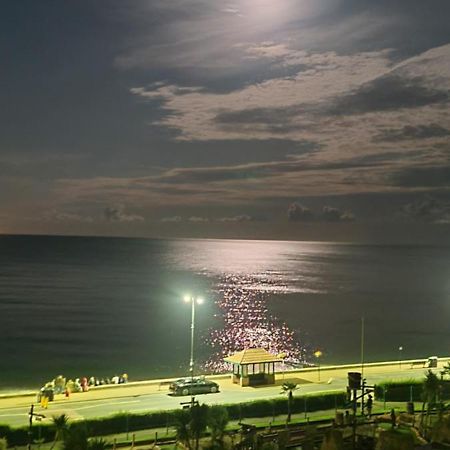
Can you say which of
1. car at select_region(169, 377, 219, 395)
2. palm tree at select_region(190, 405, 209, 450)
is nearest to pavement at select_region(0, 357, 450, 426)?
car at select_region(169, 377, 219, 395)

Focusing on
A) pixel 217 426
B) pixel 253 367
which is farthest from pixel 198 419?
pixel 253 367

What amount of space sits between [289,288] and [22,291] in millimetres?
76901

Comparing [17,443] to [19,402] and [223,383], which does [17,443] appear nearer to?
[19,402]

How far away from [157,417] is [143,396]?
788 centimetres

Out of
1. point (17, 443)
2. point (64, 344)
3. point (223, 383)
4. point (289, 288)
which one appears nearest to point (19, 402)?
point (17, 443)

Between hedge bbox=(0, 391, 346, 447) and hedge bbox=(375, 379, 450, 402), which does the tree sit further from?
hedge bbox=(375, 379, 450, 402)

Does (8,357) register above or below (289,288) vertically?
below

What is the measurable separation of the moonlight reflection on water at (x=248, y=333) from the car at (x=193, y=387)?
3950cm

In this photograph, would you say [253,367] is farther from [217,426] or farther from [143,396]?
[217,426]

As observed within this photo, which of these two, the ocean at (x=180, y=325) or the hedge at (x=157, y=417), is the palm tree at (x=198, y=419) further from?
the ocean at (x=180, y=325)

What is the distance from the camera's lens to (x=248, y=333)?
389 ft

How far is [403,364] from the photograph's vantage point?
5897 cm

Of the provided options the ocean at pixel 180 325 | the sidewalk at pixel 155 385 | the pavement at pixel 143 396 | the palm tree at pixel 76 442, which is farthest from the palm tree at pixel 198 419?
the ocean at pixel 180 325

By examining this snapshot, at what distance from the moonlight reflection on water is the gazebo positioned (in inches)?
1445
